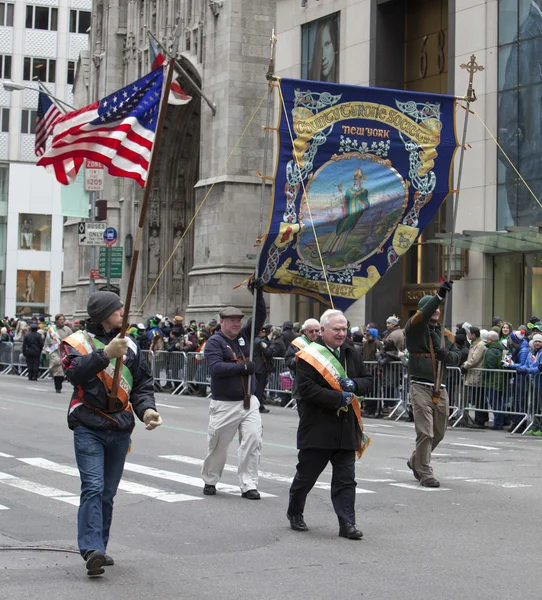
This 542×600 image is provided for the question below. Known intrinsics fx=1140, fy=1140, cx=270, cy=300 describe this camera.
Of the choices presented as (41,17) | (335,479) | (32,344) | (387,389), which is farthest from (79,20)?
(335,479)

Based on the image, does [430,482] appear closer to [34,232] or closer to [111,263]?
[111,263]

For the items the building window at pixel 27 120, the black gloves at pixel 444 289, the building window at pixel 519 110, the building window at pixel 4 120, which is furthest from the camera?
the building window at pixel 27 120

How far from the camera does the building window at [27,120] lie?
225 ft

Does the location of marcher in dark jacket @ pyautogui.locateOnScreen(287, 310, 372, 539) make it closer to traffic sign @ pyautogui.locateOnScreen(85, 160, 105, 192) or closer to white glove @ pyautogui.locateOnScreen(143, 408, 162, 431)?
white glove @ pyautogui.locateOnScreen(143, 408, 162, 431)

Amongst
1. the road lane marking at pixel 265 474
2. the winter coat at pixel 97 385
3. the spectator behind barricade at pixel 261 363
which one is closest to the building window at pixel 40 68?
the spectator behind barricade at pixel 261 363

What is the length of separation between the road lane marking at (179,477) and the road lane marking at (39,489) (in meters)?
1.30

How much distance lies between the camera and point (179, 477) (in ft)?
40.1

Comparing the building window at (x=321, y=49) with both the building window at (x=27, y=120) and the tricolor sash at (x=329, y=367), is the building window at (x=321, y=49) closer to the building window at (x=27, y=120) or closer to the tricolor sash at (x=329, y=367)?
the tricolor sash at (x=329, y=367)

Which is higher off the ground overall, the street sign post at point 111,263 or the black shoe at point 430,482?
the street sign post at point 111,263

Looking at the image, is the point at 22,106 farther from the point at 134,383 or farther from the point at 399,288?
the point at 134,383

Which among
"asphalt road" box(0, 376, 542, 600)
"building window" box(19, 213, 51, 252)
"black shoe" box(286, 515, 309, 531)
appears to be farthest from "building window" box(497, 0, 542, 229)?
"building window" box(19, 213, 51, 252)

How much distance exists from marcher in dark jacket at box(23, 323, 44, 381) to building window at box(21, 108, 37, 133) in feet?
119

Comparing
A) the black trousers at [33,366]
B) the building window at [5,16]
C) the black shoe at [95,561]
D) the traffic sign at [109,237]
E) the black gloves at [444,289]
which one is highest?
the building window at [5,16]

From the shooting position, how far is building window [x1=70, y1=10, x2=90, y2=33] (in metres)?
70.1
